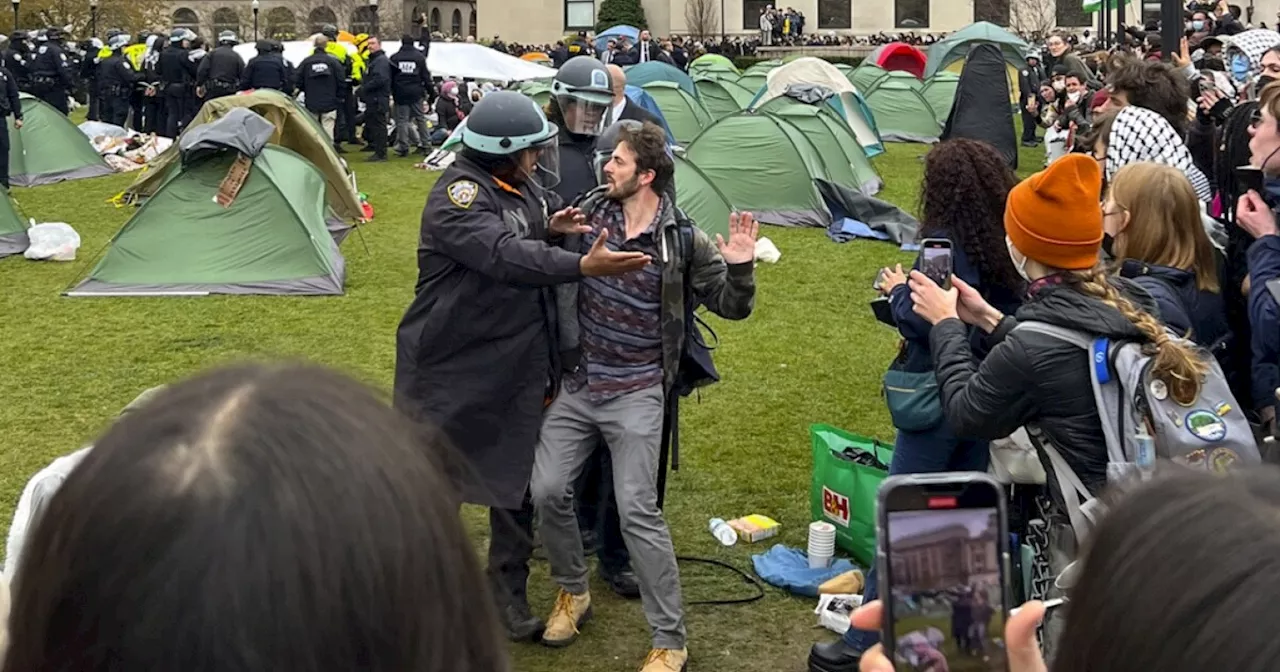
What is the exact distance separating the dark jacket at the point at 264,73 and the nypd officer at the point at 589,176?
1404 cm

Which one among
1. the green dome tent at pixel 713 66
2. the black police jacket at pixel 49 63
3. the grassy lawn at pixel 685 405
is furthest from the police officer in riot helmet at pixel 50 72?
the green dome tent at pixel 713 66

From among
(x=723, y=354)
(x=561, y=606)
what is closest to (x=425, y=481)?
(x=561, y=606)

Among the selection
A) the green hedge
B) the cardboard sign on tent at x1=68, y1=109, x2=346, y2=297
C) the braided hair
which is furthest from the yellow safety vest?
the green hedge

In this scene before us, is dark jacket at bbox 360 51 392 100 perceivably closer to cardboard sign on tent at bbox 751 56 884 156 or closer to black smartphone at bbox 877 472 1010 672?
cardboard sign on tent at bbox 751 56 884 156

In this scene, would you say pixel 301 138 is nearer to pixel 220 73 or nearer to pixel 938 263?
pixel 220 73

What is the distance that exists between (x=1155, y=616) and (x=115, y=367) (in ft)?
27.4

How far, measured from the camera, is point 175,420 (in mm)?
1171

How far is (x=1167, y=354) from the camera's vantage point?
10.8 feet

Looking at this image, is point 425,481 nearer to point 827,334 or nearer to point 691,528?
point 691,528

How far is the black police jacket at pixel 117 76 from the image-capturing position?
20828 mm

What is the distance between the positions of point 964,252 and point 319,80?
16.7 m

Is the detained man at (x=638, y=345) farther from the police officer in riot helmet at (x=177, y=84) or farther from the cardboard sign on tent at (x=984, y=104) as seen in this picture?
the police officer in riot helmet at (x=177, y=84)

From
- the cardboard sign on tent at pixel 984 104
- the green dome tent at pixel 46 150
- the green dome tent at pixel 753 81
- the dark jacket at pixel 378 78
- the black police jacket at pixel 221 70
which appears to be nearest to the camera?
the cardboard sign on tent at pixel 984 104

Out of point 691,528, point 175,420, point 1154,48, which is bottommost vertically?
point 691,528
